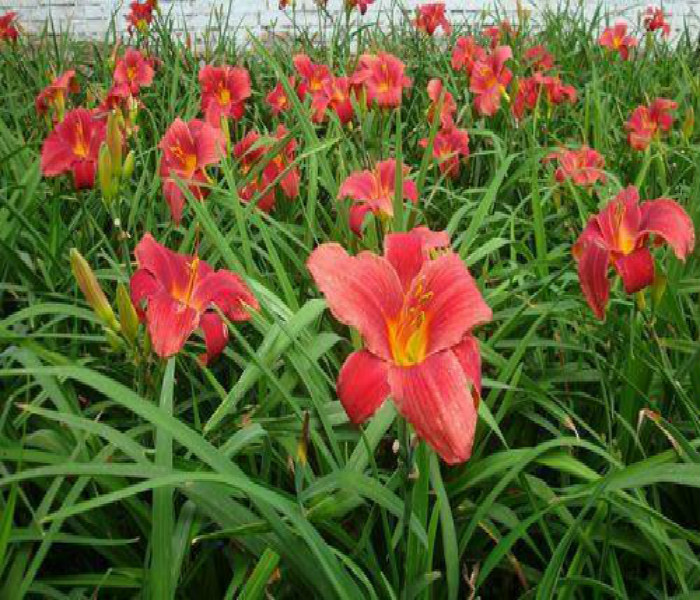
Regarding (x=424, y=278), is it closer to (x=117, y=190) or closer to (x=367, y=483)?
(x=367, y=483)

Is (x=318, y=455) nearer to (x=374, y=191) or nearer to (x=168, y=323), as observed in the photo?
(x=168, y=323)

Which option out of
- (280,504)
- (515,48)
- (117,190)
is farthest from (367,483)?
(515,48)

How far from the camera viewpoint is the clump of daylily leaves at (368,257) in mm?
601

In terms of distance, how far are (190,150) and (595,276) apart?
0.62m

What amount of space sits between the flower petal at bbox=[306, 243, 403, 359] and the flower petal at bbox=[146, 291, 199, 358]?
0.73 ft

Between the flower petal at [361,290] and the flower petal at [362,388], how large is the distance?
0.01m

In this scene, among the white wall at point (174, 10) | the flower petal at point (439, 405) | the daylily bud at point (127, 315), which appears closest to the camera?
the flower petal at point (439, 405)

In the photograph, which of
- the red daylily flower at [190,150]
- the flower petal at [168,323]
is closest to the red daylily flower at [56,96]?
the red daylily flower at [190,150]

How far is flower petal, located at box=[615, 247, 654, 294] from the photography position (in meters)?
0.93

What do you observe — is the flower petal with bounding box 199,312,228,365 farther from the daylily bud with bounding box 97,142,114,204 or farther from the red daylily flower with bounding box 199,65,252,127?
the red daylily flower with bounding box 199,65,252,127

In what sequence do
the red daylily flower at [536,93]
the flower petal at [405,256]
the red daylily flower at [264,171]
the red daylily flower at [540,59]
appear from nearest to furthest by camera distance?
the flower petal at [405,256], the red daylily flower at [264,171], the red daylily flower at [536,93], the red daylily flower at [540,59]

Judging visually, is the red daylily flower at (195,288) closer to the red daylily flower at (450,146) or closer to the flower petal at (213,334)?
the flower petal at (213,334)

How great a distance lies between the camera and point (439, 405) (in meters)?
0.57

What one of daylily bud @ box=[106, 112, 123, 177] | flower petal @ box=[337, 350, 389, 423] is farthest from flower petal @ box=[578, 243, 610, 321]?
daylily bud @ box=[106, 112, 123, 177]
